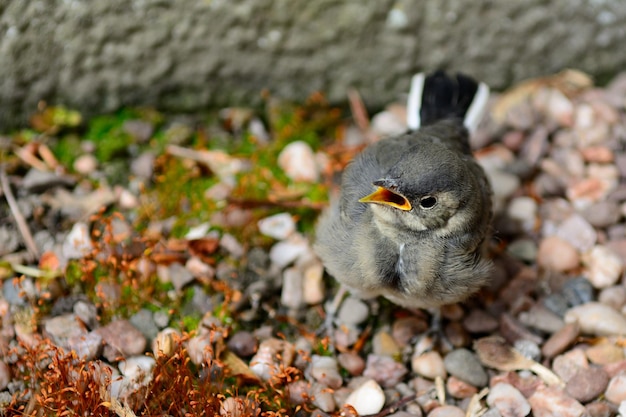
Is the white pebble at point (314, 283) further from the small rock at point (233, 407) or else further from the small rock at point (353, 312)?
the small rock at point (233, 407)

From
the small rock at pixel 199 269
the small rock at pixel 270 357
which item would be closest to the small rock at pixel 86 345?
the small rock at pixel 199 269

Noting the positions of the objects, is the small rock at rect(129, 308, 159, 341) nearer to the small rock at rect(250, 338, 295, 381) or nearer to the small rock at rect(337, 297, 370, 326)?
the small rock at rect(250, 338, 295, 381)

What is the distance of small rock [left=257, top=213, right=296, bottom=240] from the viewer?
4230 mm

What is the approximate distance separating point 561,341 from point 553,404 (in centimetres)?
38

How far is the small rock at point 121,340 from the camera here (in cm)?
353

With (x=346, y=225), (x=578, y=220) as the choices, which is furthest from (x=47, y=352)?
(x=578, y=220)

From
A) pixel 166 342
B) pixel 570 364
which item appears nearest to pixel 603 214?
pixel 570 364

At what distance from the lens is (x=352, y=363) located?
147 inches

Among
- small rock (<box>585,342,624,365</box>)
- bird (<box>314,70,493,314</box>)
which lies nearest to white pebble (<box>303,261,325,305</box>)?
bird (<box>314,70,493,314</box>)

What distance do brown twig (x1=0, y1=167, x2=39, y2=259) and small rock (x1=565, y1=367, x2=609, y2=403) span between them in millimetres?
2997

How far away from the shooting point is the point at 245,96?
4844mm

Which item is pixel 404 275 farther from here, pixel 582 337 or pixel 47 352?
pixel 47 352

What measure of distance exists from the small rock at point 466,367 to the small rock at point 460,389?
31mm

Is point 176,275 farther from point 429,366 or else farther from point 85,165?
point 429,366
